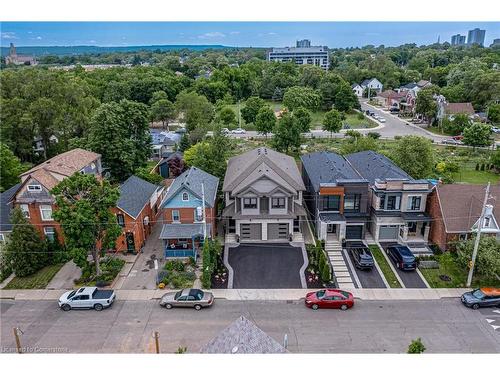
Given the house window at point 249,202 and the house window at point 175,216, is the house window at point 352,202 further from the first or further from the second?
the house window at point 175,216

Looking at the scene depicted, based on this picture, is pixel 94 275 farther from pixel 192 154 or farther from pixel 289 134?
pixel 289 134

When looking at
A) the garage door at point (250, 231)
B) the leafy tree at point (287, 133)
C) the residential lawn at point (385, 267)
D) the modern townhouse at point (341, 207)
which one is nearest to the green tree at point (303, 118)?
the leafy tree at point (287, 133)

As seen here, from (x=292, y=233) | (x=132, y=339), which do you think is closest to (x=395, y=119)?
(x=292, y=233)

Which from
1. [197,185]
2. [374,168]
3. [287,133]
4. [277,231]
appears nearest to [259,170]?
[277,231]

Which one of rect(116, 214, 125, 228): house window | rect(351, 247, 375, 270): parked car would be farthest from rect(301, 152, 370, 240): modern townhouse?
rect(116, 214, 125, 228): house window

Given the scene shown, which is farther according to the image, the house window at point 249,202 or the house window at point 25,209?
the house window at point 249,202
